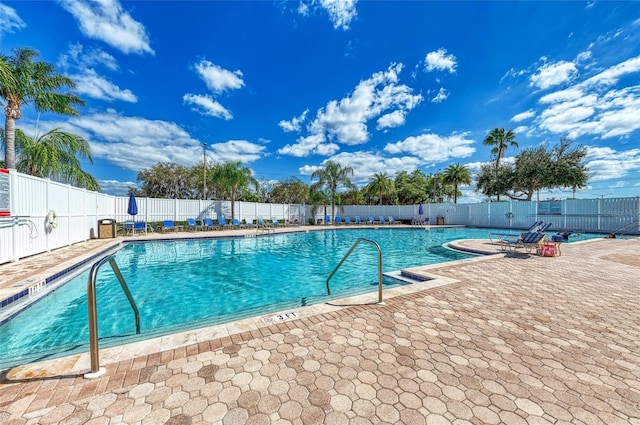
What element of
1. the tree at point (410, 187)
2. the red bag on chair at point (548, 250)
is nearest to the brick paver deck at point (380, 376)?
the red bag on chair at point (548, 250)

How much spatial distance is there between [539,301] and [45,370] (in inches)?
231

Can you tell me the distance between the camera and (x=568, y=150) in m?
20.2

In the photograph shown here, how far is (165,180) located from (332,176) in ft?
62.2

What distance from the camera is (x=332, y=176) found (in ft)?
71.9

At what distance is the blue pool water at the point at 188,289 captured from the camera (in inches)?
133

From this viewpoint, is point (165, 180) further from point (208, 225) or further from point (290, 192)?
point (208, 225)

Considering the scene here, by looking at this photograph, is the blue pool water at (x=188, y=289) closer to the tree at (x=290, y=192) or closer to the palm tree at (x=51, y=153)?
the palm tree at (x=51, y=153)

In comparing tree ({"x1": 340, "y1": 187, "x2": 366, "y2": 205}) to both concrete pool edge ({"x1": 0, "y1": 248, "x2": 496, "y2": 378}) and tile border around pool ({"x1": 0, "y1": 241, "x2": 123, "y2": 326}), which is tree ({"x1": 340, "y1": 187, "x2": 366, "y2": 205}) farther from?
concrete pool edge ({"x1": 0, "y1": 248, "x2": 496, "y2": 378})

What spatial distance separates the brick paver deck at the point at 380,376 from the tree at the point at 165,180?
1138 inches

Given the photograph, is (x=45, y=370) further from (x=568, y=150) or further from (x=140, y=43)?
(x=568, y=150)

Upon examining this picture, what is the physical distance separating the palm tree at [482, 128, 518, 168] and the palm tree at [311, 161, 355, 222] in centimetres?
1640

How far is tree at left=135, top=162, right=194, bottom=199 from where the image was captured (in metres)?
26.7

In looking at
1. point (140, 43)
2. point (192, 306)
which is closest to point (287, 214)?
point (140, 43)

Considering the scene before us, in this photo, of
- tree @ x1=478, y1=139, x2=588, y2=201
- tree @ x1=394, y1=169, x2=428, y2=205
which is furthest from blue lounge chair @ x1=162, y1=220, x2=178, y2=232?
tree @ x1=478, y1=139, x2=588, y2=201
